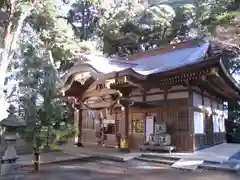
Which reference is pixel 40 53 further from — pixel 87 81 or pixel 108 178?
pixel 108 178

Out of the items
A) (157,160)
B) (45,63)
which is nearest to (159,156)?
(157,160)

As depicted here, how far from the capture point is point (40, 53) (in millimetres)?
13539

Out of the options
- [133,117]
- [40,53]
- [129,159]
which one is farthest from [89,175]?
[40,53]

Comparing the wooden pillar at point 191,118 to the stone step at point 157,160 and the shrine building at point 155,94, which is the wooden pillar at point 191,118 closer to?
the shrine building at point 155,94

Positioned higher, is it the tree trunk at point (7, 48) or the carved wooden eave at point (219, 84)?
the tree trunk at point (7, 48)

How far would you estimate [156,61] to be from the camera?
11.9m

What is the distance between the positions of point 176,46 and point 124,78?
5036 millimetres

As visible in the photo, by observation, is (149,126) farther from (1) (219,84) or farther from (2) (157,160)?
(1) (219,84)

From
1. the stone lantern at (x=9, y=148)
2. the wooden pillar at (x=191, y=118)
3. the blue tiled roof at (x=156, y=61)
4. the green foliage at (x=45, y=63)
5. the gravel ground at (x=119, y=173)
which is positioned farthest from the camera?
the green foliage at (x=45, y=63)

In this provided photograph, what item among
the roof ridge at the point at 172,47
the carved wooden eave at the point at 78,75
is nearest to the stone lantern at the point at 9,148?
the carved wooden eave at the point at 78,75

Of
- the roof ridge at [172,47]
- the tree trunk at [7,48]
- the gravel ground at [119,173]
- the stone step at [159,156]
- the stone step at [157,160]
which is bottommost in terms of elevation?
the gravel ground at [119,173]

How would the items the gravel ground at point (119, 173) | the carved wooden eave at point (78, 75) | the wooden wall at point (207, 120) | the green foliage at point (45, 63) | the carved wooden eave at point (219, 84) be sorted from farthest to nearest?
the green foliage at point (45, 63) < the wooden wall at point (207, 120) < the carved wooden eave at point (78, 75) < the carved wooden eave at point (219, 84) < the gravel ground at point (119, 173)

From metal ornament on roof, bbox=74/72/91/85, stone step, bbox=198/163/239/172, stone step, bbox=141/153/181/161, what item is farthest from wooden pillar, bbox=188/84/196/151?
metal ornament on roof, bbox=74/72/91/85

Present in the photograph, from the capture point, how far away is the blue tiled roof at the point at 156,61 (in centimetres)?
945
